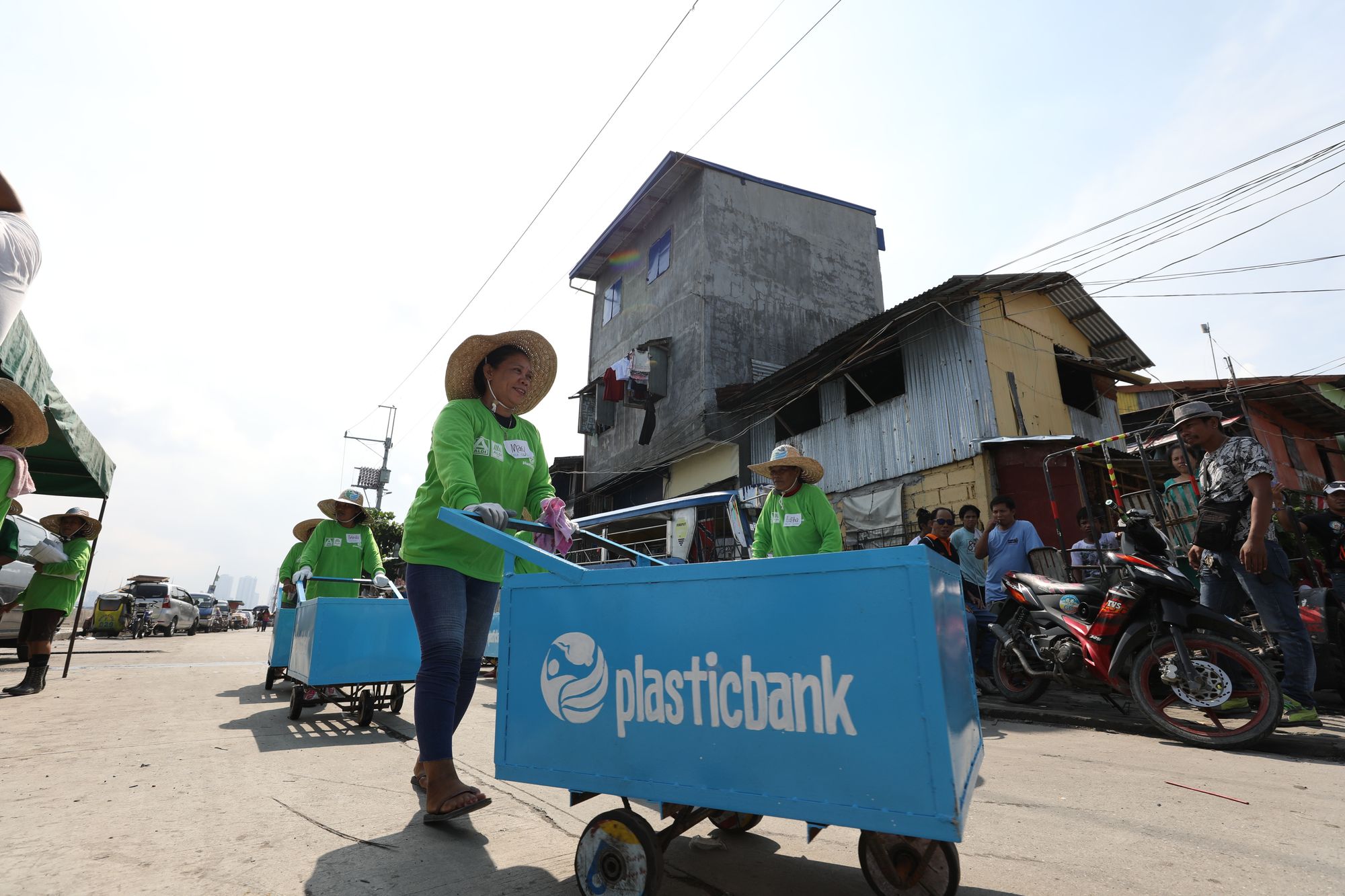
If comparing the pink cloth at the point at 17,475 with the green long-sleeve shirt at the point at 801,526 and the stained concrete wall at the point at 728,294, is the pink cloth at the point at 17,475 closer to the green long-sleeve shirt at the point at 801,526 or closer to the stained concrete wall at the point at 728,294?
the green long-sleeve shirt at the point at 801,526

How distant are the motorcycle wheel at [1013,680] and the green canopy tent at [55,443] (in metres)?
6.90

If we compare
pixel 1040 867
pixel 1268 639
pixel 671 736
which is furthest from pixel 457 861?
pixel 1268 639

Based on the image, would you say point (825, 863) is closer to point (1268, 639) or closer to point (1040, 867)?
point (1040, 867)

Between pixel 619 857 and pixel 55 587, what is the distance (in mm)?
6970

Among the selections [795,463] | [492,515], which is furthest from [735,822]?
[795,463]

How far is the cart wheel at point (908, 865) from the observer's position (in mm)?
1561

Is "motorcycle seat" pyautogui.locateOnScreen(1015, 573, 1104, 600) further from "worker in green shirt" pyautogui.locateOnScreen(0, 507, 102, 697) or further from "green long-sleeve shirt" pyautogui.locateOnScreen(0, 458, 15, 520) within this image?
"worker in green shirt" pyautogui.locateOnScreen(0, 507, 102, 697)

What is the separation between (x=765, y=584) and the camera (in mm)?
1518

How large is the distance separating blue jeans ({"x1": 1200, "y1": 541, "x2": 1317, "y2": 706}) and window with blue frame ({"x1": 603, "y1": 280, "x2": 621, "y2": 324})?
61.5ft

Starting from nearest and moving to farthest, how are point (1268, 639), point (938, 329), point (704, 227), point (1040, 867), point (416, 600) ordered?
point (1040, 867) < point (416, 600) < point (1268, 639) < point (938, 329) < point (704, 227)

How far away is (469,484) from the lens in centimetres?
232

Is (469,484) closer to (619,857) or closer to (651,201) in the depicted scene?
(619,857)

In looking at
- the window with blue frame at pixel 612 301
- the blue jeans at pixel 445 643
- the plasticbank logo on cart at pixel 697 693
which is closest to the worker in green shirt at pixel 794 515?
the blue jeans at pixel 445 643

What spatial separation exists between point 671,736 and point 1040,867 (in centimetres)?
122
